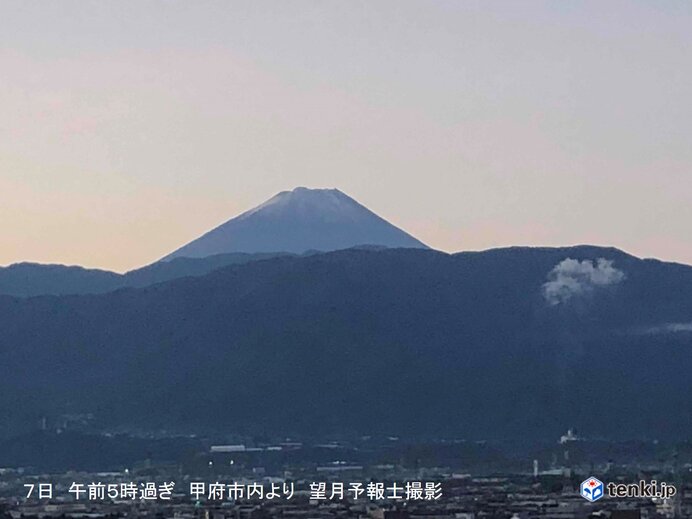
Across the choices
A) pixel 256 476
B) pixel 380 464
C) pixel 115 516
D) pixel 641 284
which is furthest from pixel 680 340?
pixel 115 516

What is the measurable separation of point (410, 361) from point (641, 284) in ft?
48.8

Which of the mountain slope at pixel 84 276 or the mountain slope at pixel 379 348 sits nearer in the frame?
the mountain slope at pixel 379 348

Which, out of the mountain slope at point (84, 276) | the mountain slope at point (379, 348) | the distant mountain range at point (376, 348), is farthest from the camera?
→ the mountain slope at point (84, 276)

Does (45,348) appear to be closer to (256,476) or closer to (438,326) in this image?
(438,326)

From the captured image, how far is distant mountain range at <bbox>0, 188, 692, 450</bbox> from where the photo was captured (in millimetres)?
129375

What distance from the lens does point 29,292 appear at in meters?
168

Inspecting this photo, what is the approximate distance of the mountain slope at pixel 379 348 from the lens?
130 meters


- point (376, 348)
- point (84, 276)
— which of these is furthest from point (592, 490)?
point (84, 276)

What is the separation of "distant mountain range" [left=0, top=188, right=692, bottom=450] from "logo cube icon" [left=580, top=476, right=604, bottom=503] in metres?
49.3

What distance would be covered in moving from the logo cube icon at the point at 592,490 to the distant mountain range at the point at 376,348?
1941 inches

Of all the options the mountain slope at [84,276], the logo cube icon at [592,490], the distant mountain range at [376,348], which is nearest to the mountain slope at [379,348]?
the distant mountain range at [376,348]

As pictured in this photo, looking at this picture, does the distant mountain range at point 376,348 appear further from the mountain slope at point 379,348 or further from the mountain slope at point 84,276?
the mountain slope at point 84,276

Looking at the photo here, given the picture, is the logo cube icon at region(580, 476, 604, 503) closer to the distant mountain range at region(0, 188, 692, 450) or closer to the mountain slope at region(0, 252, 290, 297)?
the distant mountain range at region(0, 188, 692, 450)

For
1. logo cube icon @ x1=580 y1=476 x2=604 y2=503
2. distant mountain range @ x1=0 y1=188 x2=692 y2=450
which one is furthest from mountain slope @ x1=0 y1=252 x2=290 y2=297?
logo cube icon @ x1=580 y1=476 x2=604 y2=503
